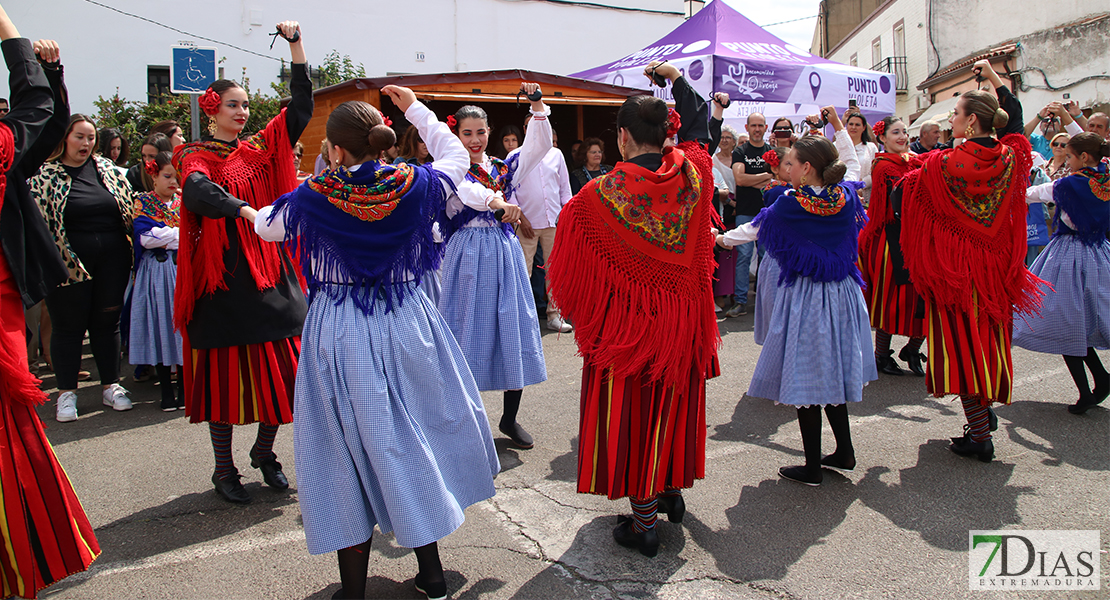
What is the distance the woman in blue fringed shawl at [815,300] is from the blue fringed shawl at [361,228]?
185 cm

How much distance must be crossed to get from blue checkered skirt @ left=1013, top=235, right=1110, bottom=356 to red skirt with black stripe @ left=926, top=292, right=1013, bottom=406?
1002 mm

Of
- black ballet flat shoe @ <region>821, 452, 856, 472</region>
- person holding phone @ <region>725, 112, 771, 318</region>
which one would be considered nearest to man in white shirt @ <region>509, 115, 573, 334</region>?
person holding phone @ <region>725, 112, 771, 318</region>

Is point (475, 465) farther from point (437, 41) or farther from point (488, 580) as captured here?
point (437, 41)

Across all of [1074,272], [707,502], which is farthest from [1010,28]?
[707,502]

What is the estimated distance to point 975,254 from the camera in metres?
4.08

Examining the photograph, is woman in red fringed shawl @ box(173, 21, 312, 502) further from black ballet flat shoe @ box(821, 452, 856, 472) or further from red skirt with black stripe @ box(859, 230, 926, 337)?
red skirt with black stripe @ box(859, 230, 926, 337)

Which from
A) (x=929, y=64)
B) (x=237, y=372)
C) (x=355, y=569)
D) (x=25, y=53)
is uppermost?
(x=929, y=64)

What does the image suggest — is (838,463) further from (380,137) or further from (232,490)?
(232,490)

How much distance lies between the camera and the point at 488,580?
2.90 meters

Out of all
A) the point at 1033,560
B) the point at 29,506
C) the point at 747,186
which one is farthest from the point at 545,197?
the point at 29,506

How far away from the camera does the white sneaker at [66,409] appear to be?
507 cm

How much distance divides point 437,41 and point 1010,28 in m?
16.5

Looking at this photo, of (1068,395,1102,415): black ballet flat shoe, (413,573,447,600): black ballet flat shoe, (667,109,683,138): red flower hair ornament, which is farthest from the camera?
(1068,395,1102,415): black ballet flat shoe

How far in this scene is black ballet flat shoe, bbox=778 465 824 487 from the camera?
3770 mm
